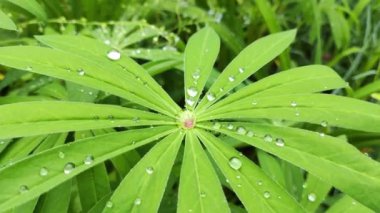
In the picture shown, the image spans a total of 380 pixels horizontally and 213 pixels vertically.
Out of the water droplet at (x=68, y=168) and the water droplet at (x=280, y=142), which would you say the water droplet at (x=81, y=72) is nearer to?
the water droplet at (x=68, y=168)

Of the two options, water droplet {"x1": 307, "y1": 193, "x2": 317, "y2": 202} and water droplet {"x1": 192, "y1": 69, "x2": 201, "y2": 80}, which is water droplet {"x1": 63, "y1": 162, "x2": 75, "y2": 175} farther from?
water droplet {"x1": 307, "y1": 193, "x2": 317, "y2": 202}

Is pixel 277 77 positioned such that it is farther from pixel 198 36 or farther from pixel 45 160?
pixel 45 160

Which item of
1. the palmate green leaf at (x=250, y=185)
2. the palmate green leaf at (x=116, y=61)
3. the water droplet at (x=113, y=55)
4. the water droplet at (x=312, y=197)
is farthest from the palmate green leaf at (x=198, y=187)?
the water droplet at (x=312, y=197)

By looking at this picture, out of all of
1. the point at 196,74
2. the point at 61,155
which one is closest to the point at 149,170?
the point at 61,155

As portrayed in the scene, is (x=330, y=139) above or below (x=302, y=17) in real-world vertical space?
below

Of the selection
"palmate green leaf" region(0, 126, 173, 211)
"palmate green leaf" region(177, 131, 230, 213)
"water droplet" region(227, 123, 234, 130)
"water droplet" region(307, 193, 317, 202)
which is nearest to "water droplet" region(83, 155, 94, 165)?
"palmate green leaf" region(0, 126, 173, 211)

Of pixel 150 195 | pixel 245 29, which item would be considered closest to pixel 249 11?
pixel 245 29
